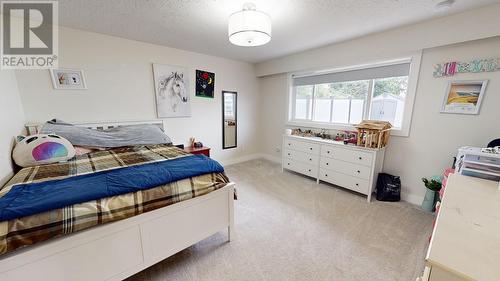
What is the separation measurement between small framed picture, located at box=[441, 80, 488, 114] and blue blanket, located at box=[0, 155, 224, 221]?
2.66 m

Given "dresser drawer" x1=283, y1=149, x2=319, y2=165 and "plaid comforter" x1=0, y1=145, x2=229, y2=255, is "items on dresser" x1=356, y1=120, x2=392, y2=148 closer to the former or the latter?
"dresser drawer" x1=283, y1=149, x2=319, y2=165

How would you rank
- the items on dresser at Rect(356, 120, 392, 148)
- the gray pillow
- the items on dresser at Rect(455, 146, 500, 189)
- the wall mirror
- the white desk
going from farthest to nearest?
1. the wall mirror
2. the items on dresser at Rect(356, 120, 392, 148)
3. the gray pillow
4. the items on dresser at Rect(455, 146, 500, 189)
5. the white desk

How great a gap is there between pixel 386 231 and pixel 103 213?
2443 mm

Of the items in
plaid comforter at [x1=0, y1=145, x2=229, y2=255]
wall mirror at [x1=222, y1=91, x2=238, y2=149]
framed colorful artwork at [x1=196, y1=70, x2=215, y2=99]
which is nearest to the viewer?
plaid comforter at [x1=0, y1=145, x2=229, y2=255]

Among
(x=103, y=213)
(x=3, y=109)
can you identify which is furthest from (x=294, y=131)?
(x=3, y=109)

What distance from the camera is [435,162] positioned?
232 cm

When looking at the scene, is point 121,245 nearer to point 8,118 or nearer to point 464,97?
point 8,118

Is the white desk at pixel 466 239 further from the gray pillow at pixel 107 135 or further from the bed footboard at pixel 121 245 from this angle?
the gray pillow at pixel 107 135

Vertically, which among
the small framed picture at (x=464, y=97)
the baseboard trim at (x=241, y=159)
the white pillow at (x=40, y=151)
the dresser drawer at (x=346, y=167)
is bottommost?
the baseboard trim at (x=241, y=159)

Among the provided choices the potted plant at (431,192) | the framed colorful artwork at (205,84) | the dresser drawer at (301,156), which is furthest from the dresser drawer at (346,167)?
the framed colorful artwork at (205,84)

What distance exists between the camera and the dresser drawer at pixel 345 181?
2.59 m

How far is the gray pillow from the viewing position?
7.07ft

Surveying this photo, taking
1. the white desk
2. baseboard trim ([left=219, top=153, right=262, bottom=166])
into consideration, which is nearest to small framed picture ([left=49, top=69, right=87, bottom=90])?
baseboard trim ([left=219, top=153, right=262, bottom=166])

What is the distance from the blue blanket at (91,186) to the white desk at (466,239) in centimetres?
140
